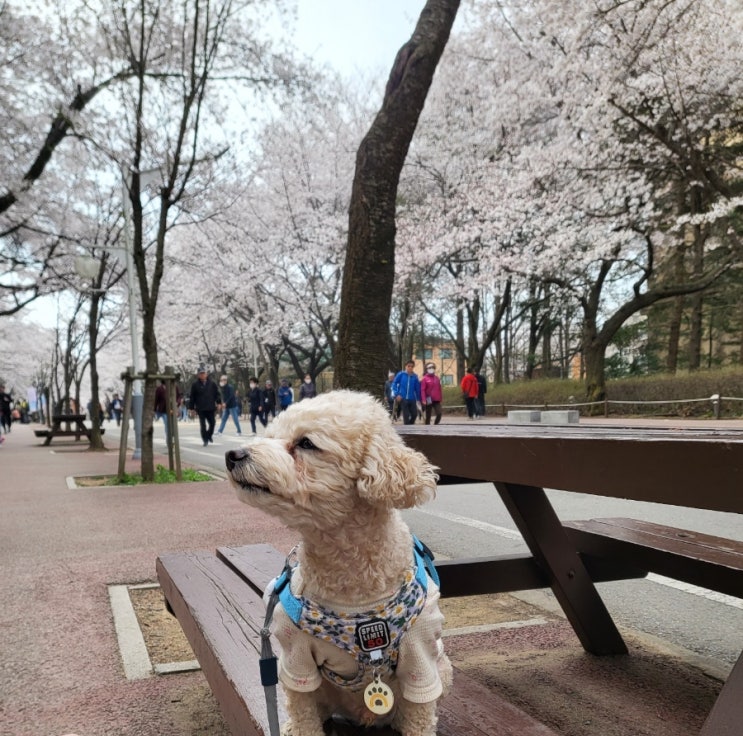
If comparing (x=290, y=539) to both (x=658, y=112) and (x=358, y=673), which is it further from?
(x=658, y=112)

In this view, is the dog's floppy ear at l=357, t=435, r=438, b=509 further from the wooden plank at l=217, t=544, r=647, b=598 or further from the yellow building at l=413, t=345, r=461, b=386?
the yellow building at l=413, t=345, r=461, b=386

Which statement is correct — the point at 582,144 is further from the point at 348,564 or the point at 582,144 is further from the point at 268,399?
the point at 348,564

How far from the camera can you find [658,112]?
15.2m

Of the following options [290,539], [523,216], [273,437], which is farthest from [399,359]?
[273,437]

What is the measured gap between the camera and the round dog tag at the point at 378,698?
1406 mm

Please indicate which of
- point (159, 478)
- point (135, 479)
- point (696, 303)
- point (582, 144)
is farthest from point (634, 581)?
point (696, 303)

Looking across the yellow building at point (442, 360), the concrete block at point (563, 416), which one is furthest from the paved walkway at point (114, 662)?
the yellow building at point (442, 360)

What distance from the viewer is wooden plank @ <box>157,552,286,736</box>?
1691mm

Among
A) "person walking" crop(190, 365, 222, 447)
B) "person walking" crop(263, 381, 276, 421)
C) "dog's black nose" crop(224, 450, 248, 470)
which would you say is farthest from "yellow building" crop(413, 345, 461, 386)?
"dog's black nose" crop(224, 450, 248, 470)

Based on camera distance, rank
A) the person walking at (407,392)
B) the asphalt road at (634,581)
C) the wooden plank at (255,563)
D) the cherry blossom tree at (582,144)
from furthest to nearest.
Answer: the person walking at (407,392)
the cherry blossom tree at (582,144)
the asphalt road at (634,581)
the wooden plank at (255,563)

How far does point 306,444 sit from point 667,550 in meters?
1.78

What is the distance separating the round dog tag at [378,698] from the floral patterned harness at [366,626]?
1.4 inches

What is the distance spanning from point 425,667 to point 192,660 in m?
1.93

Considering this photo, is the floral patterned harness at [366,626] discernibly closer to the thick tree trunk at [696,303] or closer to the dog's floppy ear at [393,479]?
the dog's floppy ear at [393,479]
